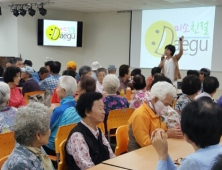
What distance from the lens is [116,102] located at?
4.41 metres

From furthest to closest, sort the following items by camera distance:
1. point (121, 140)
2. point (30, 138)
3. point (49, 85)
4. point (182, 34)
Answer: point (182, 34) < point (49, 85) < point (121, 140) < point (30, 138)

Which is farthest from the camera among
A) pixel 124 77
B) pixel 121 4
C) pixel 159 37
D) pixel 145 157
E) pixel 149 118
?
pixel 159 37

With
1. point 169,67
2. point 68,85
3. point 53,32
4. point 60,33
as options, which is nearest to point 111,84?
point 68,85

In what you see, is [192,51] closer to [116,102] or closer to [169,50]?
[169,50]

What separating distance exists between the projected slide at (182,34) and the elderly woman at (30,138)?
8966 mm

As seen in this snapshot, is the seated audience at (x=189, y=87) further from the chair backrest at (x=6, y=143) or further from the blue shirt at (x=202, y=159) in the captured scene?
the blue shirt at (x=202, y=159)

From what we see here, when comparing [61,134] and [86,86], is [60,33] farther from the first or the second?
[61,134]

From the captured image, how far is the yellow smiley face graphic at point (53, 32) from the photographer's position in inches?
464

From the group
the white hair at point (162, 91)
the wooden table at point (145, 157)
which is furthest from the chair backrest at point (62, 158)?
the white hair at point (162, 91)

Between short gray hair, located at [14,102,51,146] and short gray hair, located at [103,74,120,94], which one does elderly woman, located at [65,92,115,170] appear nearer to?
short gray hair, located at [14,102,51,146]

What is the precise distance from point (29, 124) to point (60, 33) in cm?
1059

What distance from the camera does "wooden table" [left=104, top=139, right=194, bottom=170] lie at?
235 cm

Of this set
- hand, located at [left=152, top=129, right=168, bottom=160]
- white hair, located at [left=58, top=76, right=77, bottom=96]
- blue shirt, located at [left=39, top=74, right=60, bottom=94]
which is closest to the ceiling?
blue shirt, located at [left=39, top=74, right=60, bottom=94]

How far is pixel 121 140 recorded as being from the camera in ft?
10.2
